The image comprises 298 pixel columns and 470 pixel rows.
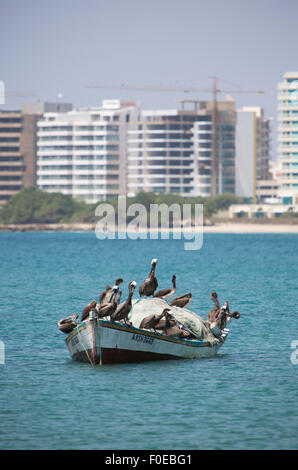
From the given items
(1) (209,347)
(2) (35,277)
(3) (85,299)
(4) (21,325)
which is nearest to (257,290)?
(3) (85,299)

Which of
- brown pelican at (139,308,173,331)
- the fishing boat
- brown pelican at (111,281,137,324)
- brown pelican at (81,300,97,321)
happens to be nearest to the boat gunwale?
the fishing boat

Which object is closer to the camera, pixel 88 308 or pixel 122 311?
pixel 122 311

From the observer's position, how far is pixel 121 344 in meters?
36.2

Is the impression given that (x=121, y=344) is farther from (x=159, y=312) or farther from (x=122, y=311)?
(x=159, y=312)

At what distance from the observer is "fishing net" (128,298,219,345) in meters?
38.5

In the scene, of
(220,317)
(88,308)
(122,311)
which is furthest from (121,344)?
(220,317)

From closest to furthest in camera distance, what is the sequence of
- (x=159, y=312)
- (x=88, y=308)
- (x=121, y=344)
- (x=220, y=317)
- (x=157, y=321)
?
(x=121, y=344) < (x=88, y=308) < (x=157, y=321) < (x=159, y=312) < (x=220, y=317)

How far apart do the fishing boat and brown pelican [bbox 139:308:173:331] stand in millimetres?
450

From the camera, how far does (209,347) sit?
39625mm

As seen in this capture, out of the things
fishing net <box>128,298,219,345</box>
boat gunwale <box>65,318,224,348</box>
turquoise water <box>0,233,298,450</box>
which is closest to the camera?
turquoise water <box>0,233,298,450</box>

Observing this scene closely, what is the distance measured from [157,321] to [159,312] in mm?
1305

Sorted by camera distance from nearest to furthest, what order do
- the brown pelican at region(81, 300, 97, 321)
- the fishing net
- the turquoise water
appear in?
the turquoise water < the brown pelican at region(81, 300, 97, 321) < the fishing net

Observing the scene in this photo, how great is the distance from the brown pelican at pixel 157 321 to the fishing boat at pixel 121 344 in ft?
1.48

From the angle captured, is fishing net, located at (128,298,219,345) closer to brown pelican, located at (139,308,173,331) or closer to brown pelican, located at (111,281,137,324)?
brown pelican, located at (139,308,173,331)
